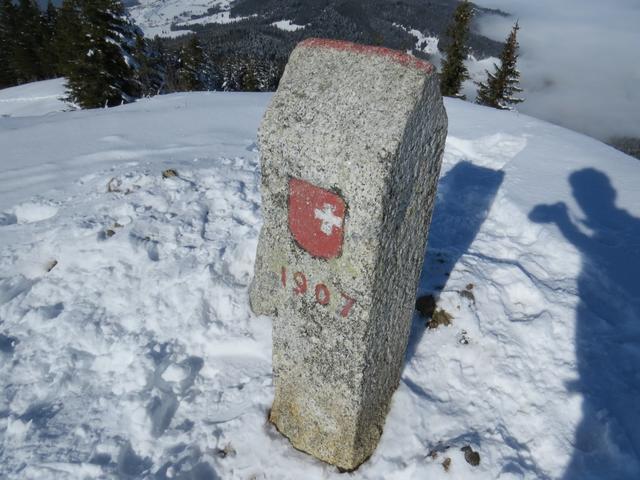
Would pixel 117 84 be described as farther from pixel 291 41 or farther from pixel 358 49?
pixel 291 41

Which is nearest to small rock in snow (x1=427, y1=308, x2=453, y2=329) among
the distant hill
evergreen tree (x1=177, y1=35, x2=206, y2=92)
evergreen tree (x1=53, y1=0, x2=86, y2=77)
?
evergreen tree (x1=53, y1=0, x2=86, y2=77)

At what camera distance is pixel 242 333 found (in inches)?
133

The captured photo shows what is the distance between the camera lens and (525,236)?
4.28 meters

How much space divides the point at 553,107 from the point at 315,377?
215906 millimetres

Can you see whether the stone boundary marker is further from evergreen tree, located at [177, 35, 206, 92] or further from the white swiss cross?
evergreen tree, located at [177, 35, 206, 92]

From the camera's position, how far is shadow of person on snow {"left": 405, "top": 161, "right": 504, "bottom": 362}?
359cm

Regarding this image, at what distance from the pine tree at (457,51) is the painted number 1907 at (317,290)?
1957 cm

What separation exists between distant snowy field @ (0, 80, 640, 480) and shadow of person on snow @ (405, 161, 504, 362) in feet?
0.09

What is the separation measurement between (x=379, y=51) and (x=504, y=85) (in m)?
21.9

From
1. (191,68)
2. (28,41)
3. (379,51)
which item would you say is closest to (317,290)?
(379,51)

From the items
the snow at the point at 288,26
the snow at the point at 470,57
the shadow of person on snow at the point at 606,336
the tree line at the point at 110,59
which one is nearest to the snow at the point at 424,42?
the snow at the point at 470,57

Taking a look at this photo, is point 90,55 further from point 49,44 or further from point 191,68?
point 49,44

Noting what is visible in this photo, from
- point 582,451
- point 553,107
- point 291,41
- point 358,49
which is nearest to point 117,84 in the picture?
point 358,49

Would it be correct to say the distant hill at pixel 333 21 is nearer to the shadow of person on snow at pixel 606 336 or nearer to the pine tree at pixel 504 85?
the pine tree at pixel 504 85
